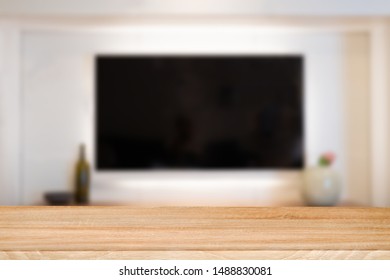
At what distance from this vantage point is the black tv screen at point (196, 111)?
3.46 meters

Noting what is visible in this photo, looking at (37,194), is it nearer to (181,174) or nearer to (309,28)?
(181,174)

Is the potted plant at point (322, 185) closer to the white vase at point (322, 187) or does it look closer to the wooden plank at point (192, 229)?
the white vase at point (322, 187)

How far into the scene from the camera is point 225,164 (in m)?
3.54

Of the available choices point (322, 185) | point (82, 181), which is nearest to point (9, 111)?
point (82, 181)

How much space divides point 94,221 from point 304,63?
132 inches

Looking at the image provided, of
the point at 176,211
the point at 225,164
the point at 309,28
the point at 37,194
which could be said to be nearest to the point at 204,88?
the point at 225,164

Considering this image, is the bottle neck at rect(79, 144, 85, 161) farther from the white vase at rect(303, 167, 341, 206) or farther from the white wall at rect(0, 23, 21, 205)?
the white vase at rect(303, 167, 341, 206)

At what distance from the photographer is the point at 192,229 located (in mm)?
287

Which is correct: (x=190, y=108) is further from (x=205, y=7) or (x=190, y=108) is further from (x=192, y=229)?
(x=192, y=229)

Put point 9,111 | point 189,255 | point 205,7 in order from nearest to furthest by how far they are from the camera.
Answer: point 189,255 → point 205,7 → point 9,111

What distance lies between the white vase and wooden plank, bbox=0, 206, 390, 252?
2969mm

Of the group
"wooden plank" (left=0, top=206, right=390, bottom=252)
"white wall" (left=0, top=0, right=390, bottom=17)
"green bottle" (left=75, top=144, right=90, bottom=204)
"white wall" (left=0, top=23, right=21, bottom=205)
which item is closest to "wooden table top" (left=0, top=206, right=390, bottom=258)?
"wooden plank" (left=0, top=206, right=390, bottom=252)

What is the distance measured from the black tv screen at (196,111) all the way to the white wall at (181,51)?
7cm

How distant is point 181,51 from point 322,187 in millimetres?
1231
